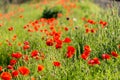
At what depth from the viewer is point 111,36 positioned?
5.60m

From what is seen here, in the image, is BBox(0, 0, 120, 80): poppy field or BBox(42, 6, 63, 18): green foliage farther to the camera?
BBox(42, 6, 63, 18): green foliage

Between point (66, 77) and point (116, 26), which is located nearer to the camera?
point (66, 77)

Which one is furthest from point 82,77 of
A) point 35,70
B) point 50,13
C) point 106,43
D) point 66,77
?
point 50,13

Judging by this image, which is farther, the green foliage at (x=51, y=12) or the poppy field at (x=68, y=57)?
the green foliage at (x=51, y=12)

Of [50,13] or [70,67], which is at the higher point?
[70,67]

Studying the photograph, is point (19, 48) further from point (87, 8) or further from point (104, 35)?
point (87, 8)

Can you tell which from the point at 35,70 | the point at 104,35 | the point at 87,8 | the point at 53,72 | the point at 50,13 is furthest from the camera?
the point at 87,8

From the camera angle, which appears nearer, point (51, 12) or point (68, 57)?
point (68, 57)

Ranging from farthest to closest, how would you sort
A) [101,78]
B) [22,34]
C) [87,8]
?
[87,8]
[22,34]
[101,78]

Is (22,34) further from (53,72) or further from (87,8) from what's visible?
(87,8)

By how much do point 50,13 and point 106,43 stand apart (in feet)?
26.1

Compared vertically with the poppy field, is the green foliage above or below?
below

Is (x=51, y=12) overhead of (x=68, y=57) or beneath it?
beneath

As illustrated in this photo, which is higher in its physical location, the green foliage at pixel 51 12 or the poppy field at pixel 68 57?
the poppy field at pixel 68 57
